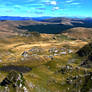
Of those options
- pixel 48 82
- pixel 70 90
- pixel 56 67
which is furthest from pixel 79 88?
pixel 56 67

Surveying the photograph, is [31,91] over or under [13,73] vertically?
under

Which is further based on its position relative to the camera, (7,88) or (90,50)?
(90,50)

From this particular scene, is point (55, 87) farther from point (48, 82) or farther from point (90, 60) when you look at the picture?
point (90, 60)

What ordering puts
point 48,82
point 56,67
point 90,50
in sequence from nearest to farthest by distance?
point 48,82 → point 56,67 → point 90,50

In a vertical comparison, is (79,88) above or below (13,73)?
below

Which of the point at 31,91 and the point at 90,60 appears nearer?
the point at 31,91

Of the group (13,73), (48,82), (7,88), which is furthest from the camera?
(48,82)

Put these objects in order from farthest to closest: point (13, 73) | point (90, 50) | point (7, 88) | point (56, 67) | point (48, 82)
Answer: point (90, 50)
point (56, 67)
point (48, 82)
point (13, 73)
point (7, 88)

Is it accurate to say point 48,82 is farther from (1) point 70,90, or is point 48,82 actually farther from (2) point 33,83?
(1) point 70,90

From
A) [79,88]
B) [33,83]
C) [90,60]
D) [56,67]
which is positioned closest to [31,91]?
[33,83]
